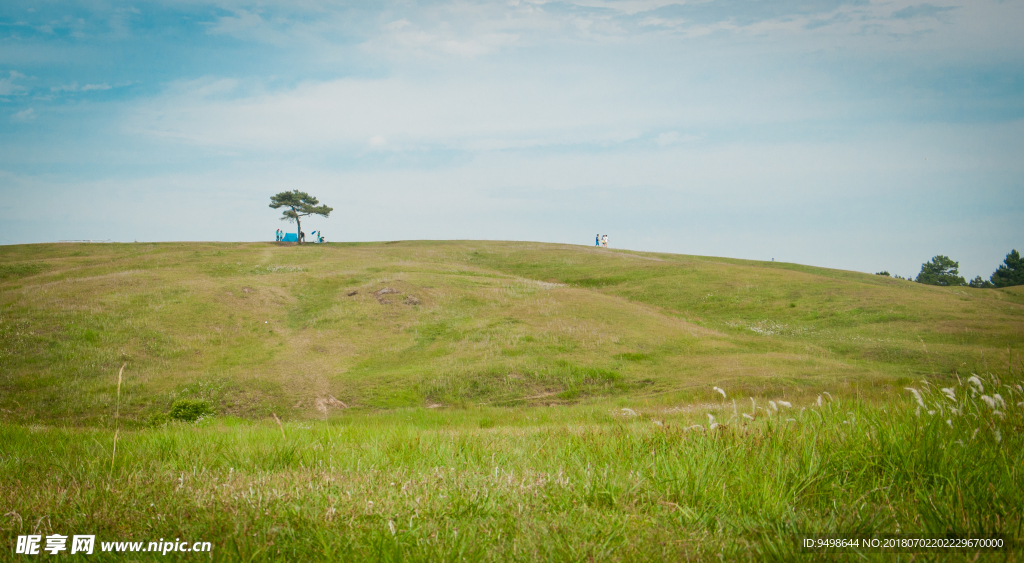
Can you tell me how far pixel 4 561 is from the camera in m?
3.08

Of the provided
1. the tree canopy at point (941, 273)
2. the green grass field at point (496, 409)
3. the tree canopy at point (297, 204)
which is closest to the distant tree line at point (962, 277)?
the tree canopy at point (941, 273)

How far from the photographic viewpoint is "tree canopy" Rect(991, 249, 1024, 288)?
95.9 metres

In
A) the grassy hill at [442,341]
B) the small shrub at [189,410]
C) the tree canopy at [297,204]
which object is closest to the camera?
the small shrub at [189,410]

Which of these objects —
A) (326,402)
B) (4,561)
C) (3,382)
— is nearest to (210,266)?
(3,382)

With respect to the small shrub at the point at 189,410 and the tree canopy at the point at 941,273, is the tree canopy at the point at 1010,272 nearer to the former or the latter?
the tree canopy at the point at 941,273

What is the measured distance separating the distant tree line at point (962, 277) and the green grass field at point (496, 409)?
170ft

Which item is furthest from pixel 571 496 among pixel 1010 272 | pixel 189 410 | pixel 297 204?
pixel 1010 272

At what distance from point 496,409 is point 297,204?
78.1 m

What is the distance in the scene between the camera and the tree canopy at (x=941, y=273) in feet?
355

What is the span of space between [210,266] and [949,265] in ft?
451

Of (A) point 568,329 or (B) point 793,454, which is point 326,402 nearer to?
(A) point 568,329

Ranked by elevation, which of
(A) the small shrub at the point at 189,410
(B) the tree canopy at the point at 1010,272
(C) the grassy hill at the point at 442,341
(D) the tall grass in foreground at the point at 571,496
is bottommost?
(A) the small shrub at the point at 189,410

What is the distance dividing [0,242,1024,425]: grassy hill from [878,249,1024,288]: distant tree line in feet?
249

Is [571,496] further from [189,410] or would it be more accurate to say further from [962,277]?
[962,277]
